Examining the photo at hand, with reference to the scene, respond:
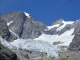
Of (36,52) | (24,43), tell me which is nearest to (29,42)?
(24,43)

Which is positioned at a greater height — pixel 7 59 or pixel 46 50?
pixel 46 50

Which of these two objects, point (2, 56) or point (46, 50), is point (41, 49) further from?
point (2, 56)

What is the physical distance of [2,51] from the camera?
50344mm

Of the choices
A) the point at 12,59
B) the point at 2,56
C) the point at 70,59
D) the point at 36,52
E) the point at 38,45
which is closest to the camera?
the point at 2,56

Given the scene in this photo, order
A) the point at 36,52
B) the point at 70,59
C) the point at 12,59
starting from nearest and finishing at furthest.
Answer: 1. the point at 12,59
2. the point at 70,59
3. the point at 36,52

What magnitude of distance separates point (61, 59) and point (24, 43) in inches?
2815

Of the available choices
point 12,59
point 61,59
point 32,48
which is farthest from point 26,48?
point 12,59

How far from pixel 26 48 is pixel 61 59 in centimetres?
6172

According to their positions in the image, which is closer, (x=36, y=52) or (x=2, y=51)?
(x=2, y=51)

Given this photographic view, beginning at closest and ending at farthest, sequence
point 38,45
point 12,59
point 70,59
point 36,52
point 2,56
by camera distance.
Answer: point 2,56, point 12,59, point 70,59, point 36,52, point 38,45

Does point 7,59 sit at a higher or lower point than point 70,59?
lower

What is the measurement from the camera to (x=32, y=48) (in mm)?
180000

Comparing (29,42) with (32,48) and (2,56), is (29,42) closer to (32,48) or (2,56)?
(32,48)

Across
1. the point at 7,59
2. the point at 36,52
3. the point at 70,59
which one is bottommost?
the point at 7,59
